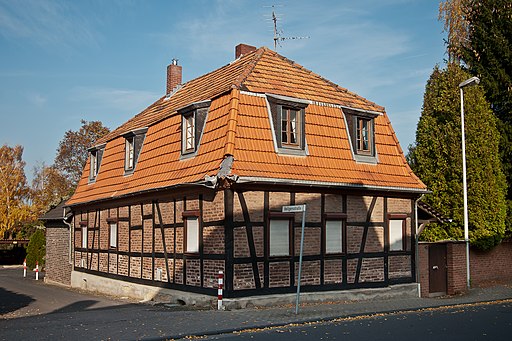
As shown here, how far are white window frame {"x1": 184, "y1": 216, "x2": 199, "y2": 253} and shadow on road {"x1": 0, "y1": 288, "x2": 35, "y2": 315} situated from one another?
17.7 ft

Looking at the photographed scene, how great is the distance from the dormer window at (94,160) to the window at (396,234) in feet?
41.4

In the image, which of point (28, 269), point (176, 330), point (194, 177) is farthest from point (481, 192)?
point (28, 269)

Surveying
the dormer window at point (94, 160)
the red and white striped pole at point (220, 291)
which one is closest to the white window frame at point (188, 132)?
the red and white striped pole at point (220, 291)

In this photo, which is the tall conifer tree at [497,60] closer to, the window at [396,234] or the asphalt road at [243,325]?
the window at [396,234]

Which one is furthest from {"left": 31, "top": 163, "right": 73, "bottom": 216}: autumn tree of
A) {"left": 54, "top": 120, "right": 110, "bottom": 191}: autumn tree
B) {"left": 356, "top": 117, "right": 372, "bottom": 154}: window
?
{"left": 356, "top": 117, "right": 372, "bottom": 154}: window

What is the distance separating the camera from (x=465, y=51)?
28375 mm

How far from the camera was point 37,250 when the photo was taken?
36.0 m

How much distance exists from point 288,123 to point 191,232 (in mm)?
4204

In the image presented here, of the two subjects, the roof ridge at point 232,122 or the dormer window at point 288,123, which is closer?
the roof ridge at point 232,122

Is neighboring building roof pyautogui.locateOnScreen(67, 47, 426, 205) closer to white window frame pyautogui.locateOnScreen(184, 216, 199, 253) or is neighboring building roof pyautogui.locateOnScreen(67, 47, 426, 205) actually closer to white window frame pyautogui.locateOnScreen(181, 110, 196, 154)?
white window frame pyautogui.locateOnScreen(181, 110, 196, 154)

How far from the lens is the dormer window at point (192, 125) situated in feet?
56.7

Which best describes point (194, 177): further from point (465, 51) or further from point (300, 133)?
point (465, 51)

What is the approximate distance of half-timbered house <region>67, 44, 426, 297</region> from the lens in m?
15.5

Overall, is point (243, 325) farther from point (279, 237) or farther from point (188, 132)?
point (188, 132)
